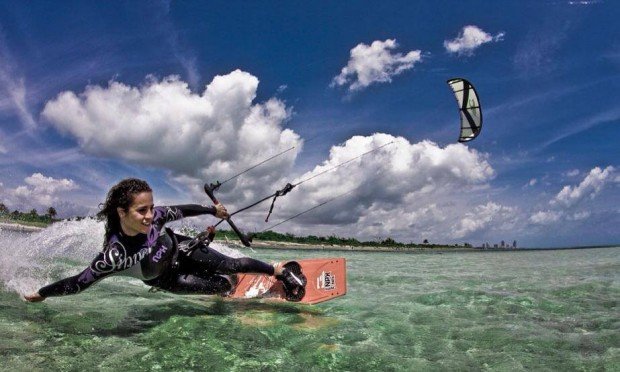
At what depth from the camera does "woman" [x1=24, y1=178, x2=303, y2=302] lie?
5.57 metres

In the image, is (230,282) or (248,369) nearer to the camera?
(248,369)

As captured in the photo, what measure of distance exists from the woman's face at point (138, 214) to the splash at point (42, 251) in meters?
3.35

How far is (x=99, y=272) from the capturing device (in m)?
5.65

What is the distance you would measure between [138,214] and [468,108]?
45.7 feet

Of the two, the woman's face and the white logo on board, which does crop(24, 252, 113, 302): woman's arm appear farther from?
the white logo on board

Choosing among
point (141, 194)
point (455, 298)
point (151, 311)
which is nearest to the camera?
point (141, 194)

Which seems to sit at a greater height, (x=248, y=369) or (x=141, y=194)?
(x=141, y=194)

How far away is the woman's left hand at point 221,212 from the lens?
764 cm

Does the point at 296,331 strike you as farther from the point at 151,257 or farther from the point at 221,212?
the point at 221,212

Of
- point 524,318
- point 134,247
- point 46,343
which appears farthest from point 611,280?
point 46,343

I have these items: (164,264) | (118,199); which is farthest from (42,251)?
(118,199)

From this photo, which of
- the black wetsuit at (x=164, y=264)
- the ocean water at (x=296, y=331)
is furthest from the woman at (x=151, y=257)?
the ocean water at (x=296, y=331)

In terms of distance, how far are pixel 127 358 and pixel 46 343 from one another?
106 cm

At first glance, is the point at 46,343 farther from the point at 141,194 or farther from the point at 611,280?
the point at 611,280
